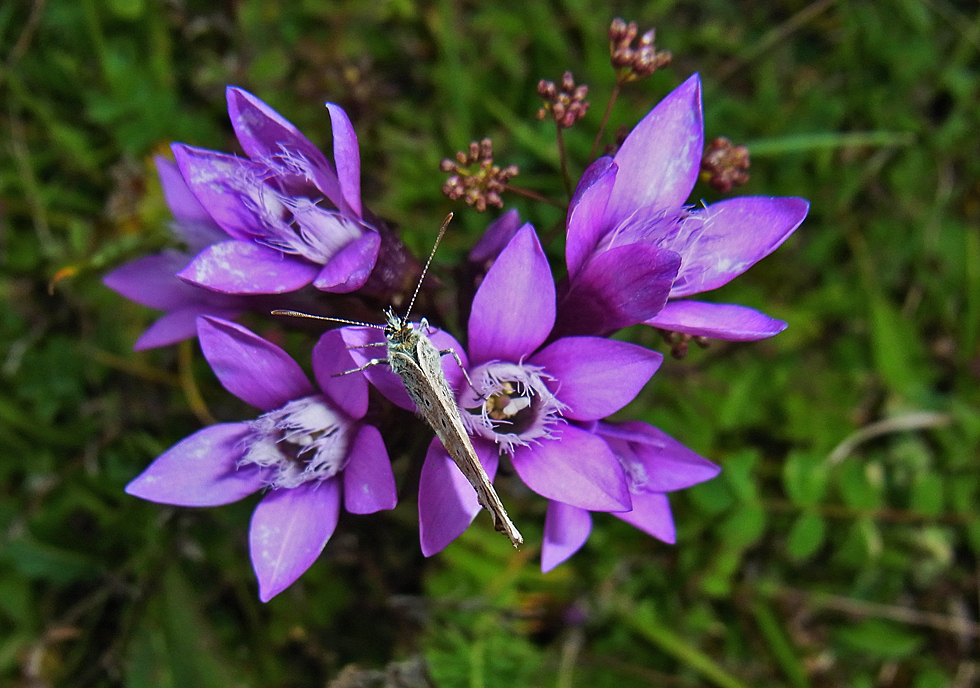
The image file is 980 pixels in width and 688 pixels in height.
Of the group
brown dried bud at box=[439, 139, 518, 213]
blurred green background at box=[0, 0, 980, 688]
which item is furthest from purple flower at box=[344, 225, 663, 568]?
blurred green background at box=[0, 0, 980, 688]

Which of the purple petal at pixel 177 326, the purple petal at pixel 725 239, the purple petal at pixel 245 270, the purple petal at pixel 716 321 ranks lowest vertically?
the purple petal at pixel 716 321

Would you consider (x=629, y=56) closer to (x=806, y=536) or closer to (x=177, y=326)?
(x=177, y=326)

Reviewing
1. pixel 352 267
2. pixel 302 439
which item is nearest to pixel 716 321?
pixel 352 267

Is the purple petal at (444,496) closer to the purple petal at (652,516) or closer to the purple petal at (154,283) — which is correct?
the purple petal at (652,516)

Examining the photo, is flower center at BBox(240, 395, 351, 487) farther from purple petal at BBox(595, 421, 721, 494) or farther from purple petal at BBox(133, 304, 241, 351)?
purple petal at BBox(595, 421, 721, 494)

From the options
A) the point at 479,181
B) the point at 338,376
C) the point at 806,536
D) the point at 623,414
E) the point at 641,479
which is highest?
the point at 479,181

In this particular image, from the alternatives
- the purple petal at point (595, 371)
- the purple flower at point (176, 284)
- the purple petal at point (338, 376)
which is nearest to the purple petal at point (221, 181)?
the purple flower at point (176, 284)

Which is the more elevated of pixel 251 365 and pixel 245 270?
pixel 245 270
